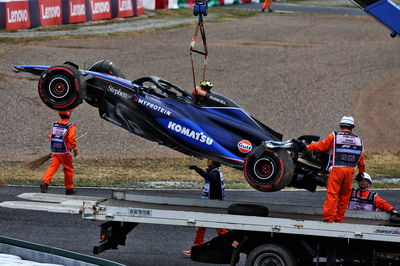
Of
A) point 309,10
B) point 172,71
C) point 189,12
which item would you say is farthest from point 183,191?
point 309,10

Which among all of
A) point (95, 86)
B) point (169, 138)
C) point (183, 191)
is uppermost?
point (95, 86)

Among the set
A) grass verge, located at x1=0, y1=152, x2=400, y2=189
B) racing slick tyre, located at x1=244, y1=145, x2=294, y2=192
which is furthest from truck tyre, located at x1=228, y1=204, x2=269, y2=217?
grass verge, located at x1=0, y1=152, x2=400, y2=189

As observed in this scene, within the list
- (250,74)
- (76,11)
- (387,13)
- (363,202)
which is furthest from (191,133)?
(76,11)

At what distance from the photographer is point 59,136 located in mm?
14234

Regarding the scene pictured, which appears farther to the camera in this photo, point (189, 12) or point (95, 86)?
point (189, 12)

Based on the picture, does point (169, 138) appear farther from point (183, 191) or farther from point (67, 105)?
point (183, 191)

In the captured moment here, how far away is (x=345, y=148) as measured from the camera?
11.0 m

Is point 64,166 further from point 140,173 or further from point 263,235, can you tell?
point 140,173

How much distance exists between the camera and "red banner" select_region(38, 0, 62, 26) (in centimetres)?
3186

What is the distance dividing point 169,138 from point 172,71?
17.6 metres

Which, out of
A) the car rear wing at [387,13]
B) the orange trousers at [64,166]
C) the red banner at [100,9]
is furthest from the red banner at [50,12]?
the car rear wing at [387,13]

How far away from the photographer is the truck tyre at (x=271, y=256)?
10.6 m

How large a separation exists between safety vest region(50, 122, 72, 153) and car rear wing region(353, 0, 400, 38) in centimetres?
589

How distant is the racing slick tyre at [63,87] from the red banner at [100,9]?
2254 cm
